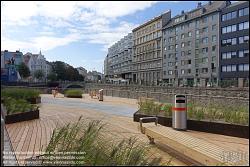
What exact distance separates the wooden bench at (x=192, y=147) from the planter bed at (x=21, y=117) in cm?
446

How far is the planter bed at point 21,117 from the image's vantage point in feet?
33.3

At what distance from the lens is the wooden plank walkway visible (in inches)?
206

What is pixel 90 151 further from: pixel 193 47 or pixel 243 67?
pixel 193 47

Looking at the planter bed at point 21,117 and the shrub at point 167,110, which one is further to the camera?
the shrub at point 167,110

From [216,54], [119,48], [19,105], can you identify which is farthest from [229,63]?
[19,105]

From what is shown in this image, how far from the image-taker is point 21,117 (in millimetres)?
10781

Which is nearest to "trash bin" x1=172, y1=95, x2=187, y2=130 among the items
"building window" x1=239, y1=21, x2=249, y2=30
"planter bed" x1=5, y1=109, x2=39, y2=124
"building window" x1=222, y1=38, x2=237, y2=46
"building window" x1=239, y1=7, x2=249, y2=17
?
"planter bed" x1=5, y1=109, x2=39, y2=124

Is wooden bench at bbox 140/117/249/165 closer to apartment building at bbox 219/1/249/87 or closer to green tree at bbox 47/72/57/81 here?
apartment building at bbox 219/1/249/87

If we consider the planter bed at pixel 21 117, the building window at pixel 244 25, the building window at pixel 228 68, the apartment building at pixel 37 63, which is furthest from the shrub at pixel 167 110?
the apartment building at pixel 37 63

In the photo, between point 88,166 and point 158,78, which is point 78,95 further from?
point 158,78

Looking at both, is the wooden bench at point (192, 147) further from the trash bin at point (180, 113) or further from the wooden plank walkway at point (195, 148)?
the trash bin at point (180, 113)

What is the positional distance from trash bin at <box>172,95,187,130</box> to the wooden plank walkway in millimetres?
1961

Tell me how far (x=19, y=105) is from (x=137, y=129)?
170 inches

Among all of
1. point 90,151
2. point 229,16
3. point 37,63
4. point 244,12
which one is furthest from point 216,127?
point 37,63
